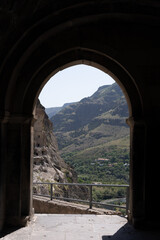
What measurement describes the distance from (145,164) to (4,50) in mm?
4042

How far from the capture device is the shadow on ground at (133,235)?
5.38 metres

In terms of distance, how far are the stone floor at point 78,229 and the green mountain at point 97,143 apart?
30168mm

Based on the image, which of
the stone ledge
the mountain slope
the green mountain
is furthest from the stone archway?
the mountain slope

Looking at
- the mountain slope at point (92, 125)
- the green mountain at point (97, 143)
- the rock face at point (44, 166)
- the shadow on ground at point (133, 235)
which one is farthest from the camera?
the mountain slope at point (92, 125)

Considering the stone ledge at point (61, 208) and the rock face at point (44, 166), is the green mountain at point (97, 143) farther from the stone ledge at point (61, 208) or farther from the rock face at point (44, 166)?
the stone ledge at point (61, 208)

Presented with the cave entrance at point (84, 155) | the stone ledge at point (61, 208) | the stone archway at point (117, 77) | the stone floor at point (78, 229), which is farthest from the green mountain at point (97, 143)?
the stone archway at point (117, 77)

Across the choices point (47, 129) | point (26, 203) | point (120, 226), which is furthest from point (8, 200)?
point (47, 129)

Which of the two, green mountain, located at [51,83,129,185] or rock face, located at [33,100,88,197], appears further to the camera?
green mountain, located at [51,83,129,185]

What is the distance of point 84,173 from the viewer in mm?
49844

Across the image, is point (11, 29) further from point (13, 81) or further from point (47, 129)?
point (47, 129)

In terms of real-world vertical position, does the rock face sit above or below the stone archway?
below

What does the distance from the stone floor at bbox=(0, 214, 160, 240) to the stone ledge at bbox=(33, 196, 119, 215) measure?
1342 millimetres

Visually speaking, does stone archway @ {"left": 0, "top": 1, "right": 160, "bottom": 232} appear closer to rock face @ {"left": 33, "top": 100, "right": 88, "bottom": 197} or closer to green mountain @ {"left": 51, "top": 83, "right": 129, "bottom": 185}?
rock face @ {"left": 33, "top": 100, "right": 88, "bottom": 197}

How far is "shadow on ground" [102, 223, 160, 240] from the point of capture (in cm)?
538
